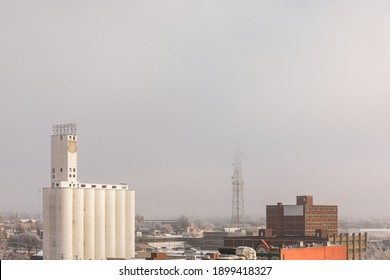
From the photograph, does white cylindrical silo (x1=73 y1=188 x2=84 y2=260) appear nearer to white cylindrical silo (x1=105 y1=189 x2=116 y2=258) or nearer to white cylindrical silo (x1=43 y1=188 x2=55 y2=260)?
white cylindrical silo (x1=43 y1=188 x2=55 y2=260)

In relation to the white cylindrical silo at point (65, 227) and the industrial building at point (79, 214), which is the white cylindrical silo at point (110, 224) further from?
the white cylindrical silo at point (65, 227)

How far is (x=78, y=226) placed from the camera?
59.6 feet

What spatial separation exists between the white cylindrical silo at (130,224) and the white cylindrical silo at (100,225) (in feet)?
3.18

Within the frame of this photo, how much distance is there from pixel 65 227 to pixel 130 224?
2.41 meters

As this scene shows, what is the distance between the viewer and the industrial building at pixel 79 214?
18109 millimetres

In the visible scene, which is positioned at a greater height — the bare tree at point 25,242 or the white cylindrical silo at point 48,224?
the white cylindrical silo at point 48,224

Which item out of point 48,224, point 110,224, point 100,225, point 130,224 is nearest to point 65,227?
point 48,224

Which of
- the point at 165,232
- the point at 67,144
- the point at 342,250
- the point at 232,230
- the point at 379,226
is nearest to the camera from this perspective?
the point at 342,250

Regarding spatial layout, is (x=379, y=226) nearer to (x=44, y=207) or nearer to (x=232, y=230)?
(x=232, y=230)

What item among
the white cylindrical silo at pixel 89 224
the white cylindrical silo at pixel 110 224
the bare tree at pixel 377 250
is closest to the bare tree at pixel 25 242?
the white cylindrical silo at pixel 110 224

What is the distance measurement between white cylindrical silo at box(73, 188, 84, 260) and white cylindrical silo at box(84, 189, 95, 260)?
0.46ft

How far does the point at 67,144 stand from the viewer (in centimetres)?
1948
